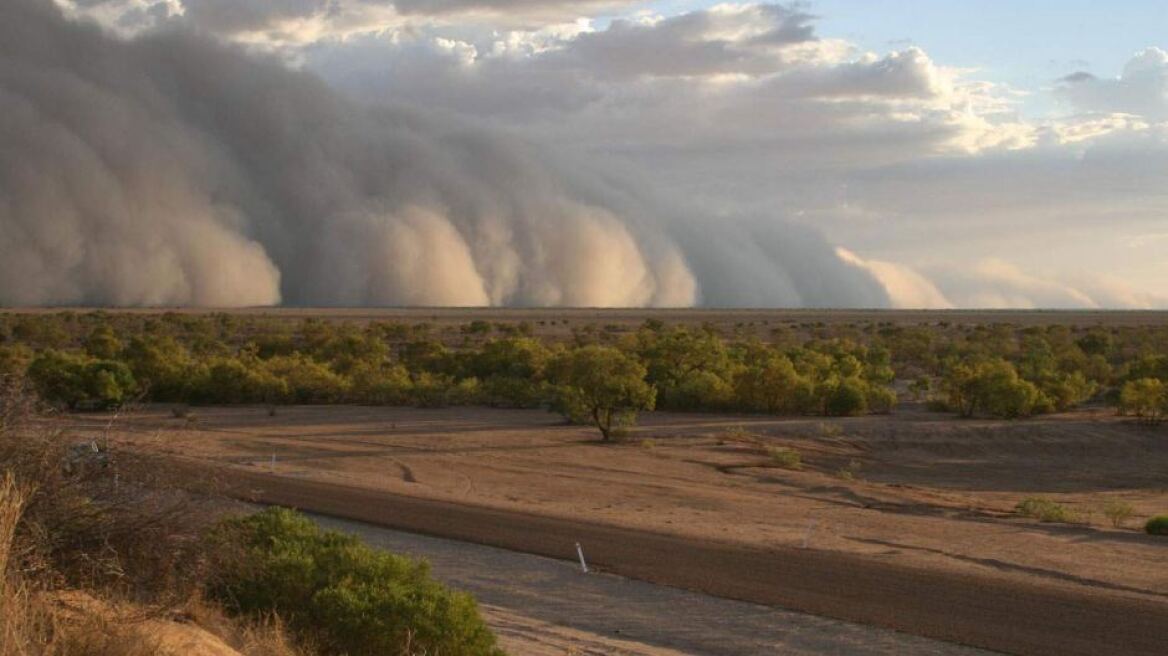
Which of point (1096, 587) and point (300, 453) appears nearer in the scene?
point (1096, 587)

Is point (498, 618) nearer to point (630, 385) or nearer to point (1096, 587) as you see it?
Answer: point (1096, 587)

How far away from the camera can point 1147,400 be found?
36.5 metres

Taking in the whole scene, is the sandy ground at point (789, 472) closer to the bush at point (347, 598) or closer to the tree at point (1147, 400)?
the tree at point (1147, 400)

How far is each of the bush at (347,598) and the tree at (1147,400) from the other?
3208 cm

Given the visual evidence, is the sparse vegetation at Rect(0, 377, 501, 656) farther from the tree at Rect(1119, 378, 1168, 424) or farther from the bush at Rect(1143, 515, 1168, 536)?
the tree at Rect(1119, 378, 1168, 424)

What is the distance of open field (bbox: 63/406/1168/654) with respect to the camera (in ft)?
45.0

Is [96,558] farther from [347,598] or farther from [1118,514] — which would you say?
[1118,514]

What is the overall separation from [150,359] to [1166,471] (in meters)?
33.1

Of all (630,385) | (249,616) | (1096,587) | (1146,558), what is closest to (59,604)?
(249,616)

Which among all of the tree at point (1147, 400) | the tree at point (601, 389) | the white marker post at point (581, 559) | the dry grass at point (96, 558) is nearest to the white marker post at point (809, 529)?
the white marker post at point (581, 559)

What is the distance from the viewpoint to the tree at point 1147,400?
36.4 m

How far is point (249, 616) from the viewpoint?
9.20 meters

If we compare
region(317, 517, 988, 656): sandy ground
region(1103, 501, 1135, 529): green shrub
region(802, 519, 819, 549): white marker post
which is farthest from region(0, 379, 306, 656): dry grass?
region(1103, 501, 1135, 529): green shrub

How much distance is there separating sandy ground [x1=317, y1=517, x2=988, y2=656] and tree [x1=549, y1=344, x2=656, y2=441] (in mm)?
17426
